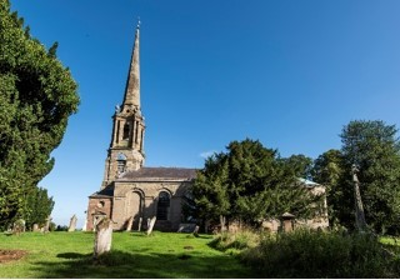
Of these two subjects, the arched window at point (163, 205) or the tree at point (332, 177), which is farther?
the arched window at point (163, 205)

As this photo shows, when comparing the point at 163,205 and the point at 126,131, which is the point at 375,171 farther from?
the point at 126,131

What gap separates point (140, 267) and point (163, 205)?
95.7ft

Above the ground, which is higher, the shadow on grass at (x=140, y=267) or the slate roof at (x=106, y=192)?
the slate roof at (x=106, y=192)

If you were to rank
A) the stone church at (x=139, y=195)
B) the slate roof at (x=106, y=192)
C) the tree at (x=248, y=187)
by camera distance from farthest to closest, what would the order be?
the slate roof at (x=106, y=192), the stone church at (x=139, y=195), the tree at (x=248, y=187)

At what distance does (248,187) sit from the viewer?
29422 mm

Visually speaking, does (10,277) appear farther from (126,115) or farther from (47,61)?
(126,115)

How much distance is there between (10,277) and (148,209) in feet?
100

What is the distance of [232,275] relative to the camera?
28.8ft

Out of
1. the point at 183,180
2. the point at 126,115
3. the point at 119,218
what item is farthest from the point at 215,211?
the point at 126,115

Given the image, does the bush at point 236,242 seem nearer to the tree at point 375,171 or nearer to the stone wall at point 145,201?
the tree at point 375,171

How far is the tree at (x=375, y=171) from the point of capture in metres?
31.7

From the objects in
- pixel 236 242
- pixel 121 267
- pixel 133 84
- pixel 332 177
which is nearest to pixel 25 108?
pixel 121 267

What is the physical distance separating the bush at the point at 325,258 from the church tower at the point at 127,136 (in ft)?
117

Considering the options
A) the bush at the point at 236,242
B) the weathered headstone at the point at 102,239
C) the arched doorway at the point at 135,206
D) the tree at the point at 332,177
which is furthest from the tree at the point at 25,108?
the arched doorway at the point at 135,206
